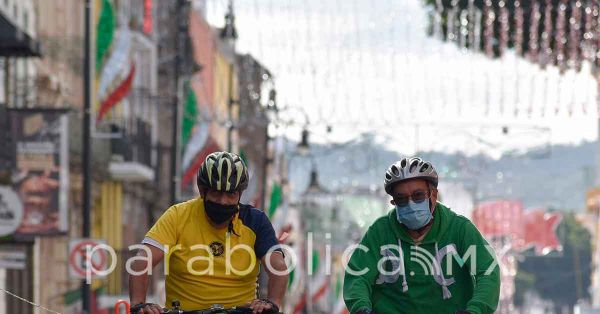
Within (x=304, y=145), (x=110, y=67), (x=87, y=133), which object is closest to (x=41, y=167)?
(x=87, y=133)

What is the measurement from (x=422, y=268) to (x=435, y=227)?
0.25 meters

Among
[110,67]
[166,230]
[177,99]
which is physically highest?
[110,67]

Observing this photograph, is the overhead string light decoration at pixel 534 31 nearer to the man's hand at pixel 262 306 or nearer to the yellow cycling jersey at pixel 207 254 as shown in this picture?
the yellow cycling jersey at pixel 207 254

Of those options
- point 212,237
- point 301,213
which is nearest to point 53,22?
point 212,237

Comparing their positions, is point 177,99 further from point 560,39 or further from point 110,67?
point 560,39

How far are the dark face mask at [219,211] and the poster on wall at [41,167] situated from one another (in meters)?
16.3

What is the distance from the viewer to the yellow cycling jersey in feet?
36.3

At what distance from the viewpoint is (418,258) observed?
11.1 m

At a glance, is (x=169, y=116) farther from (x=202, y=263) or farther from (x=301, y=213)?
(x=301, y=213)

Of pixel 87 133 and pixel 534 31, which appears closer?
pixel 87 133

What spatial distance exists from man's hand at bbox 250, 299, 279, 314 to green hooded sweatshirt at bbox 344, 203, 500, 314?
1.59 feet

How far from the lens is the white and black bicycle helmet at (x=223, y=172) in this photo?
10790 mm

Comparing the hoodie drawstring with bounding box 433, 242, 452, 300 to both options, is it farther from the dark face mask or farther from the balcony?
the balcony

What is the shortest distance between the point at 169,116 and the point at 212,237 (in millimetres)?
49042
